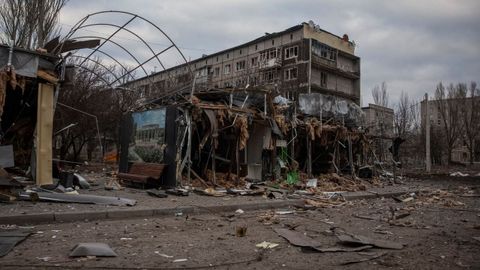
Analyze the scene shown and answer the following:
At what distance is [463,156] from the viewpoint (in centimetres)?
8625

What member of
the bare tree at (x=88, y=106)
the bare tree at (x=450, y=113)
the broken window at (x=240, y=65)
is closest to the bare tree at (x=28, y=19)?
the bare tree at (x=88, y=106)

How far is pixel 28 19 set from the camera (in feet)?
71.5

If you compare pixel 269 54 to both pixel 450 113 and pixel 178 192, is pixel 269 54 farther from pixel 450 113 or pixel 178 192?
pixel 178 192

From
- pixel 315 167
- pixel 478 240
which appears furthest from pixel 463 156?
pixel 478 240

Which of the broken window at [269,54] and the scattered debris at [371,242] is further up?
the broken window at [269,54]

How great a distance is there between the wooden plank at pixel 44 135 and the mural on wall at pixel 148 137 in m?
4.45

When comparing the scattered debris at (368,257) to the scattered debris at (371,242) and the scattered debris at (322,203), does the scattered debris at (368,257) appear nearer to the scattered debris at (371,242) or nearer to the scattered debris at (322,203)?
the scattered debris at (371,242)

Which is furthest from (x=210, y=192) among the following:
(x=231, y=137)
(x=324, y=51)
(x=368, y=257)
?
(x=324, y=51)

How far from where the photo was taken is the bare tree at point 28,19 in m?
21.7

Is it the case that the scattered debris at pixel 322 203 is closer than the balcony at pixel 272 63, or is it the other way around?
the scattered debris at pixel 322 203

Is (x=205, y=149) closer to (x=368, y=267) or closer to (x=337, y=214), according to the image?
(x=337, y=214)

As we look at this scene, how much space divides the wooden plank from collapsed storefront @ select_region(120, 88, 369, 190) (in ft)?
11.9

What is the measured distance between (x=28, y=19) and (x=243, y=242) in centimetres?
1998

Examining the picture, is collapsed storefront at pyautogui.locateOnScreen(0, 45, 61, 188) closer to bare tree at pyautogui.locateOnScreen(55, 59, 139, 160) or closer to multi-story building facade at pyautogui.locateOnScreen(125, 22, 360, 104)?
bare tree at pyautogui.locateOnScreen(55, 59, 139, 160)
